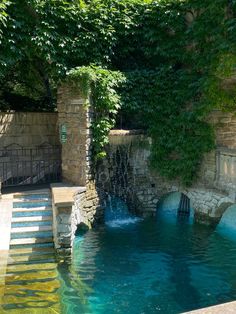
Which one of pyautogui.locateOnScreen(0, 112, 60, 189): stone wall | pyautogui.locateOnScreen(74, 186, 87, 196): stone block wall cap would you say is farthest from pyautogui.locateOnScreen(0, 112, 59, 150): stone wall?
pyautogui.locateOnScreen(74, 186, 87, 196): stone block wall cap

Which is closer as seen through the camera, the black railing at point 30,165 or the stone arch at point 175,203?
the stone arch at point 175,203

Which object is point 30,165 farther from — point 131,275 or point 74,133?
point 131,275

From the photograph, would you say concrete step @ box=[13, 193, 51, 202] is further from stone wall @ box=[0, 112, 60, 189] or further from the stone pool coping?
the stone pool coping

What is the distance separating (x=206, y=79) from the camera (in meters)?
10.5

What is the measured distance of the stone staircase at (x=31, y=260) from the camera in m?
6.29

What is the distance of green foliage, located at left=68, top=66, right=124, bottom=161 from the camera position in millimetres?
10156

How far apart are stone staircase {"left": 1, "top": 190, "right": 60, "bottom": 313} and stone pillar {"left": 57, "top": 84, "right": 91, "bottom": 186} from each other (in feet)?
3.12

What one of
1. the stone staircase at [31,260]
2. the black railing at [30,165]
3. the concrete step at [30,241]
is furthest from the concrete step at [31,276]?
the black railing at [30,165]

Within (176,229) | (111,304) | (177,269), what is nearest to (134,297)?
(111,304)

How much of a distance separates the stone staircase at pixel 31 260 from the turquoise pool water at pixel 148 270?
0.93ft

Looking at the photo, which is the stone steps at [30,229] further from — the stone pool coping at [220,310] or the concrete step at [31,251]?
the stone pool coping at [220,310]

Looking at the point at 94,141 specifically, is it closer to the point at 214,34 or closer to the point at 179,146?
the point at 179,146

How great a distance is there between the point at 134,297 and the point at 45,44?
7272mm

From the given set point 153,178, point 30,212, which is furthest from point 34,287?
point 153,178
